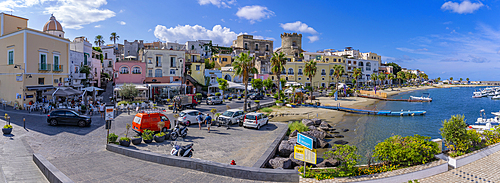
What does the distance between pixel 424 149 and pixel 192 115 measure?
16.5 meters

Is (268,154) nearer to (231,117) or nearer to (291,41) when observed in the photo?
(231,117)

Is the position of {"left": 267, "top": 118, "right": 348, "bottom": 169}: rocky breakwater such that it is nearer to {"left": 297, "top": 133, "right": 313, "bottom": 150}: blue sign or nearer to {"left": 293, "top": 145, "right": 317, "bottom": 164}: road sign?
{"left": 297, "top": 133, "right": 313, "bottom": 150}: blue sign

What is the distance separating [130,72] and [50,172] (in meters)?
37.5

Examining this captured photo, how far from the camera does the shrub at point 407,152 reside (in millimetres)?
9953

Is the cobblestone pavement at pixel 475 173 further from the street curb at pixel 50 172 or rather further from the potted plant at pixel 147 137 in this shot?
the potted plant at pixel 147 137

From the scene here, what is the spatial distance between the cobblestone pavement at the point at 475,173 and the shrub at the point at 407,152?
0.74 metres

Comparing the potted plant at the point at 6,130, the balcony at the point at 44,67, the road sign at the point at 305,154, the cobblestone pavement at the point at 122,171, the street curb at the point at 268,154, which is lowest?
the street curb at the point at 268,154

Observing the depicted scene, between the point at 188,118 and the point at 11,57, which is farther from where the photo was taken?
the point at 11,57

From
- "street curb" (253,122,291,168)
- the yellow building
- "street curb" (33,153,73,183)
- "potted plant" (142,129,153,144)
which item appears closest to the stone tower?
the yellow building

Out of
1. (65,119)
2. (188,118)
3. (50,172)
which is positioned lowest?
(50,172)

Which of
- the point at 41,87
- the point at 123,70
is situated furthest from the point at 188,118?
the point at 123,70

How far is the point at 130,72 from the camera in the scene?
43.2m

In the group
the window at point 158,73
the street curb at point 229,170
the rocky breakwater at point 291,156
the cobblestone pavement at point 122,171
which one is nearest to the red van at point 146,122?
the cobblestone pavement at point 122,171

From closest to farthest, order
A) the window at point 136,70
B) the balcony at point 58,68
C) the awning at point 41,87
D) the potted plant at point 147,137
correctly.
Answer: the potted plant at point 147,137
the awning at point 41,87
the balcony at point 58,68
the window at point 136,70
